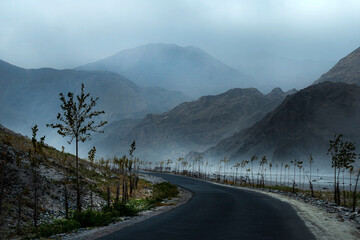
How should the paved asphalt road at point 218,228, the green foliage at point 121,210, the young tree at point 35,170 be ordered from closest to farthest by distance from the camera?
the paved asphalt road at point 218,228 < the young tree at point 35,170 < the green foliage at point 121,210

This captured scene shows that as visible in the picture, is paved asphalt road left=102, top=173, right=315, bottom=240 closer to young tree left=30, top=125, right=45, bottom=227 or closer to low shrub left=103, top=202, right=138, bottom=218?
low shrub left=103, top=202, right=138, bottom=218

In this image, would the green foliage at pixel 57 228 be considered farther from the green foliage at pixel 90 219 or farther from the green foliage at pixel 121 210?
the green foliage at pixel 121 210

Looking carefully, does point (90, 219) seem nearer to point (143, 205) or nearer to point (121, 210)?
point (121, 210)

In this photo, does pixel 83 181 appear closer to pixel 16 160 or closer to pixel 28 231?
pixel 16 160

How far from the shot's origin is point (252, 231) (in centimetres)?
2075

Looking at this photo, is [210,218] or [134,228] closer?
[134,228]

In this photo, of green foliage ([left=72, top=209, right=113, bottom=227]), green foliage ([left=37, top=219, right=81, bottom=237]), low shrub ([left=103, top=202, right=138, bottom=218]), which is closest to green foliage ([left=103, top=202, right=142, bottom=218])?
low shrub ([left=103, top=202, right=138, bottom=218])

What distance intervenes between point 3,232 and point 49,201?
1130 cm

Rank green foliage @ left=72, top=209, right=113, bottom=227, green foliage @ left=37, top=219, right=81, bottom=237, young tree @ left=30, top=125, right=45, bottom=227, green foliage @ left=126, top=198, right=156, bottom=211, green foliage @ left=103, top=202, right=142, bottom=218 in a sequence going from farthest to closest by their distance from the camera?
green foliage @ left=126, top=198, right=156, bottom=211, green foliage @ left=103, top=202, right=142, bottom=218, young tree @ left=30, top=125, right=45, bottom=227, green foliage @ left=72, top=209, right=113, bottom=227, green foliage @ left=37, top=219, right=81, bottom=237

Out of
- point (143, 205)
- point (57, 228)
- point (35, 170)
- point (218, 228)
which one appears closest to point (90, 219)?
point (57, 228)


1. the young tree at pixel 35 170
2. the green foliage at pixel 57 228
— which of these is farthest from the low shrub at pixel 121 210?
the green foliage at pixel 57 228

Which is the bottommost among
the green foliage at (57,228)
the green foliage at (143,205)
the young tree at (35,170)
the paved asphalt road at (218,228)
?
the green foliage at (143,205)

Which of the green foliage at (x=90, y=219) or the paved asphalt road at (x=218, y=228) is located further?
the green foliage at (x=90, y=219)

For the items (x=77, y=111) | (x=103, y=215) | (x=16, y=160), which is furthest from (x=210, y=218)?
(x=16, y=160)
